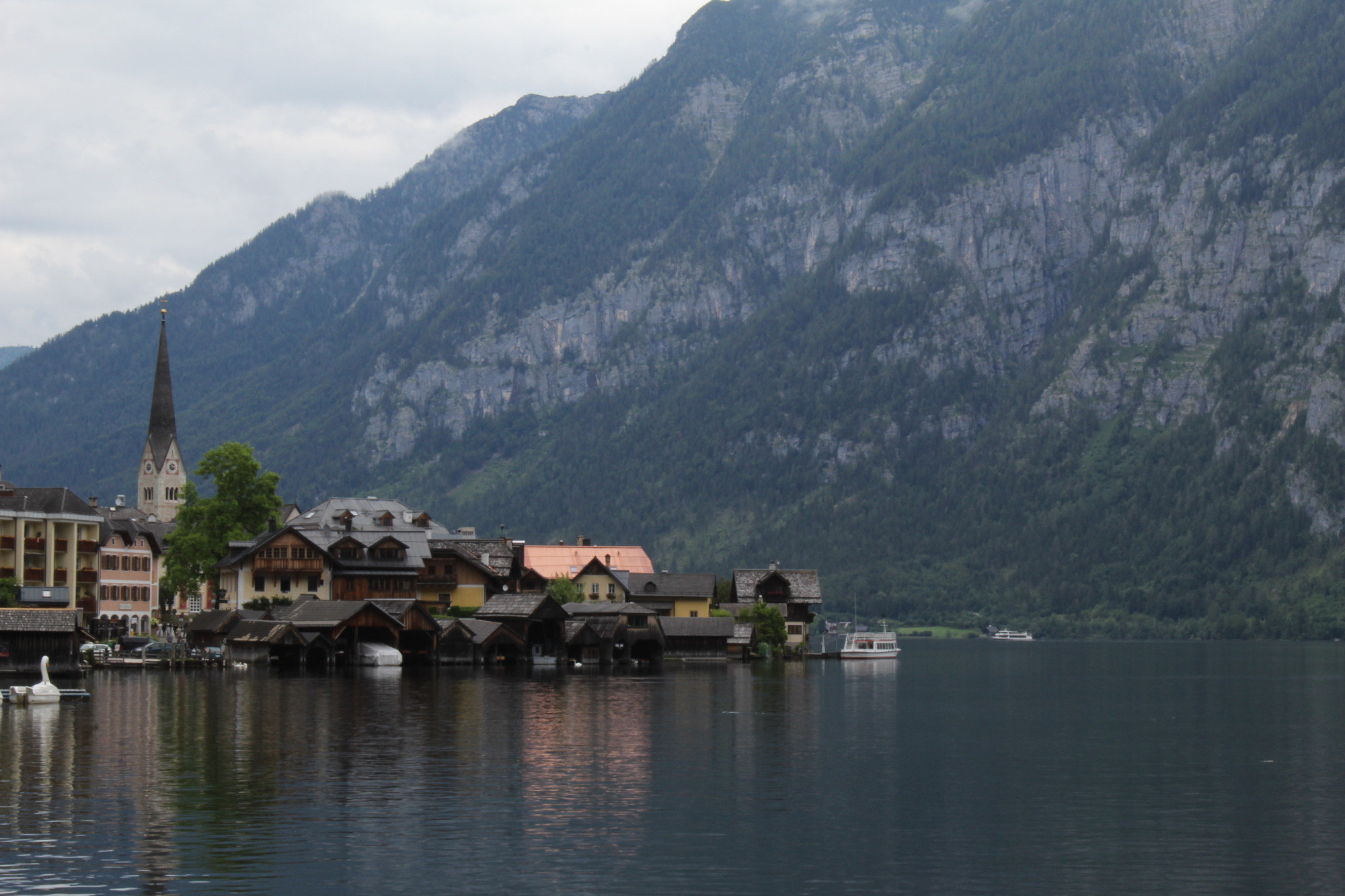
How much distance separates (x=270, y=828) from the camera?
154 ft

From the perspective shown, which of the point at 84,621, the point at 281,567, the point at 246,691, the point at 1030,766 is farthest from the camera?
the point at 84,621

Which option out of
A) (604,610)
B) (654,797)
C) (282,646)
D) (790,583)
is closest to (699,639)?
(604,610)

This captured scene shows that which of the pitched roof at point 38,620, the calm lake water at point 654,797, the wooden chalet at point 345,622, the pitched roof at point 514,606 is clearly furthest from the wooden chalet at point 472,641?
the calm lake water at point 654,797

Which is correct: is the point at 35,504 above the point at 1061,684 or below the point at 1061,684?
above

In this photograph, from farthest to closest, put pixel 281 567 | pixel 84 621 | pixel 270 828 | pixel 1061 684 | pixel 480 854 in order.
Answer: pixel 84 621
pixel 281 567
pixel 1061 684
pixel 270 828
pixel 480 854

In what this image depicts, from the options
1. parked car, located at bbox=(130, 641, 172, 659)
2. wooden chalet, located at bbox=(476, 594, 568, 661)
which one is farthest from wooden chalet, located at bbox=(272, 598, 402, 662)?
wooden chalet, located at bbox=(476, 594, 568, 661)

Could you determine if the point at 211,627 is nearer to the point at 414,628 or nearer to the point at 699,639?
the point at 414,628

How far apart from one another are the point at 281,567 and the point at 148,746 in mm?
78852

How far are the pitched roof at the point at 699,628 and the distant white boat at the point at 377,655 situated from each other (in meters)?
35.9

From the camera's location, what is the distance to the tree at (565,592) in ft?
544

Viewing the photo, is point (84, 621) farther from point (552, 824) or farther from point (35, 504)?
point (552, 824)

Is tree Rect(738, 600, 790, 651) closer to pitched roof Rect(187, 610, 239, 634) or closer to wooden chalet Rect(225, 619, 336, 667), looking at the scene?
wooden chalet Rect(225, 619, 336, 667)

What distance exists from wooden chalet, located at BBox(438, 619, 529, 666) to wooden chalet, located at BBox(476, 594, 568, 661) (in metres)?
1.29

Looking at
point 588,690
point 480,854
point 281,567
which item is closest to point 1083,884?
point 480,854
